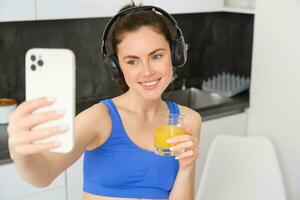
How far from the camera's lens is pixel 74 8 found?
2.09 m

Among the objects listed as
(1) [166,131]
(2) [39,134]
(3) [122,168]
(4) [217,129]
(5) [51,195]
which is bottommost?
(5) [51,195]

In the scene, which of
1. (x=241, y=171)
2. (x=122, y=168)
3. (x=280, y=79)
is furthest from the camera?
(x=280, y=79)

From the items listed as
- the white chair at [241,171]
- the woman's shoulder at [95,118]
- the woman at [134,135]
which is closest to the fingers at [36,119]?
the woman at [134,135]

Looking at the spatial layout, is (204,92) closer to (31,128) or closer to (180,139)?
(180,139)

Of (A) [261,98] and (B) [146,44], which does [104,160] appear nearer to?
(B) [146,44]

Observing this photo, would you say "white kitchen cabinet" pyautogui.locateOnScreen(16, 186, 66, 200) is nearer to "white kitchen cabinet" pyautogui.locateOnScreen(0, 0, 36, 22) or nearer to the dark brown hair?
"white kitchen cabinet" pyautogui.locateOnScreen(0, 0, 36, 22)

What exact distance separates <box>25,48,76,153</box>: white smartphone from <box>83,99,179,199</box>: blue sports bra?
1.42ft

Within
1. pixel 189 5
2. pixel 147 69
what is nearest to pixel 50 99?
pixel 147 69

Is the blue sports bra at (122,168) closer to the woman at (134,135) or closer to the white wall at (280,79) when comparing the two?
the woman at (134,135)

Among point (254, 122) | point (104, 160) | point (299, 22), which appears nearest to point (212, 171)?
point (254, 122)

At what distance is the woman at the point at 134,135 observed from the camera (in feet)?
3.99

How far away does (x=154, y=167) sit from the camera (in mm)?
1311

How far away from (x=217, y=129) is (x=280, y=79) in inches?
17.1

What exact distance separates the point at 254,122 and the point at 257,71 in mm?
293
